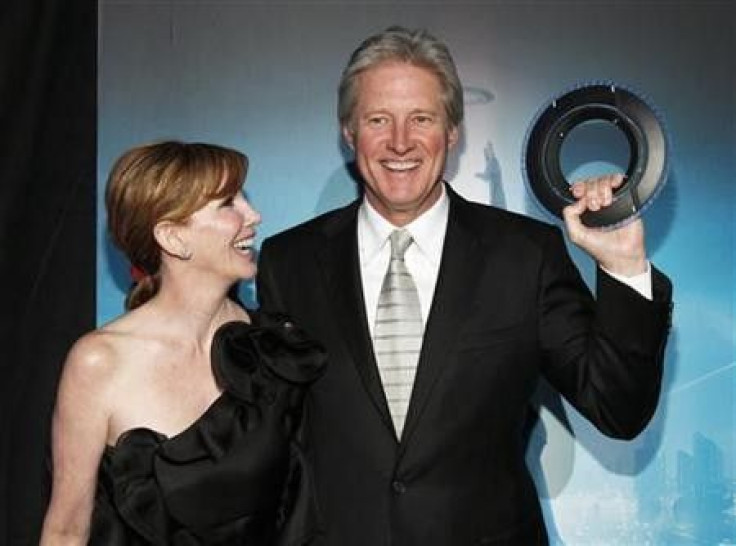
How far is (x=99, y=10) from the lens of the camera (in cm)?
321

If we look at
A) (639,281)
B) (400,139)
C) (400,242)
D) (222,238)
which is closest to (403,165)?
(400,139)

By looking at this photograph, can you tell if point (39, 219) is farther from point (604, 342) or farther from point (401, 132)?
point (604, 342)

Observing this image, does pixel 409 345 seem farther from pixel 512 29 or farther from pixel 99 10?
pixel 99 10

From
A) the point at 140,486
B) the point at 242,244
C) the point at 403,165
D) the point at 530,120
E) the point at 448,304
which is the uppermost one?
the point at 530,120

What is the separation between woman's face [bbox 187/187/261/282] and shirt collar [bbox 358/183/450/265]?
279mm

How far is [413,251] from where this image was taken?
2371 millimetres

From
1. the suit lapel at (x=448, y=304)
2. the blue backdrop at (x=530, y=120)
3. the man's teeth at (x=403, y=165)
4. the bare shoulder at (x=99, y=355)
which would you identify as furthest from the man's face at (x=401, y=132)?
the blue backdrop at (x=530, y=120)

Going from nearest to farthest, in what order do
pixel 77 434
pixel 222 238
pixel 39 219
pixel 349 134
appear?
pixel 77 434 < pixel 222 238 < pixel 349 134 < pixel 39 219

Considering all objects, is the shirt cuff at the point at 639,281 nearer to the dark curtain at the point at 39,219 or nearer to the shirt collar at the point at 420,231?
the shirt collar at the point at 420,231

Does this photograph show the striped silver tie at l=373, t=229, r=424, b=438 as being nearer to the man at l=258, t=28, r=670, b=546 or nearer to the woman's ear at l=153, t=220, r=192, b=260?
the man at l=258, t=28, r=670, b=546

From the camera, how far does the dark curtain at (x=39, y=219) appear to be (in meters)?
3.00

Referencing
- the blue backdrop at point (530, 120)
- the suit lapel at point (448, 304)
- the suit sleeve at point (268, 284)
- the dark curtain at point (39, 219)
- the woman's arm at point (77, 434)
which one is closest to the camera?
the woman's arm at point (77, 434)

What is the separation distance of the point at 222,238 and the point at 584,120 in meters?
0.80

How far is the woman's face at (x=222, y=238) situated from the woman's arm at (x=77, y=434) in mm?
245
